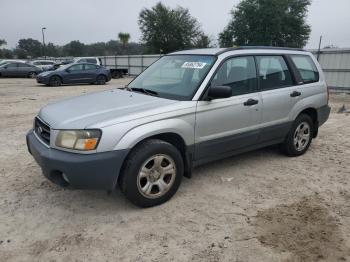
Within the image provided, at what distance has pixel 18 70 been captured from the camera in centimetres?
2556

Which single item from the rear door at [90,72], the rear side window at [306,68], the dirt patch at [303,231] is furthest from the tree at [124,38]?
the dirt patch at [303,231]

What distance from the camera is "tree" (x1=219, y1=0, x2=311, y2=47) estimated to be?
39.3 meters

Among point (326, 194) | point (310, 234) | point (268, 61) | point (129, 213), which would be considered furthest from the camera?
point (268, 61)

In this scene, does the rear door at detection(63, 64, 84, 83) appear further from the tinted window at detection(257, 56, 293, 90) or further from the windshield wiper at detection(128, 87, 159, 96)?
the tinted window at detection(257, 56, 293, 90)

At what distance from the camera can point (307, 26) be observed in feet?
136

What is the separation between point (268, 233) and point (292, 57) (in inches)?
122

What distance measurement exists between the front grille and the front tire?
0.95 meters

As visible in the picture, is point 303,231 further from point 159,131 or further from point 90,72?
point 90,72

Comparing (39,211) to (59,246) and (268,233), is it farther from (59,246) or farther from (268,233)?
(268,233)

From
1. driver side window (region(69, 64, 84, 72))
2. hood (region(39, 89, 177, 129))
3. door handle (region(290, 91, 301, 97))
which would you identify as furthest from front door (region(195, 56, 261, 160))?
driver side window (region(69, 64, 84, 72))

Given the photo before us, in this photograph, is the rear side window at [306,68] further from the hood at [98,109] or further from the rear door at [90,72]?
the rear door at [90,72]

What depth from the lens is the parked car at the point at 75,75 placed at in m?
18.6

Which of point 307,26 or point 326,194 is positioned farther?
point 307,26

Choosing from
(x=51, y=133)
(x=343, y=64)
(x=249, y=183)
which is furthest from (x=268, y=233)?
(x=343, y=64)
